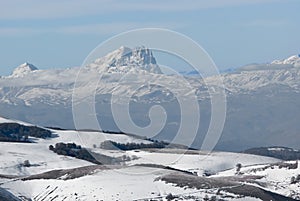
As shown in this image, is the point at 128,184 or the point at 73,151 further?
the point at 73,151

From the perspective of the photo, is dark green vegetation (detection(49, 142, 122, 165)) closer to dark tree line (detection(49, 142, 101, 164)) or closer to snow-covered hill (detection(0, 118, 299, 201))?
dark tree line (detection(49, 142, 101, 164))

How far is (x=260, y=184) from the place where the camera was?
13112 centimetres

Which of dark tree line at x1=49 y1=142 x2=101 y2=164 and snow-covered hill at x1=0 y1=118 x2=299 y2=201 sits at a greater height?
dark tree line at x1=49 y1=142 x2=101 y2=164

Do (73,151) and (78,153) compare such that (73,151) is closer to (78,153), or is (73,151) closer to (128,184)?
(78,153)

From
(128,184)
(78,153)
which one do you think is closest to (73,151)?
(78,153)

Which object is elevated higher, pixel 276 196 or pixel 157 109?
pixel 157 109

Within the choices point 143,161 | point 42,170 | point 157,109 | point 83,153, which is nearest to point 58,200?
point 157,109

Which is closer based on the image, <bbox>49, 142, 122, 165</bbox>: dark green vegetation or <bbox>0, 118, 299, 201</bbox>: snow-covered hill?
<bbox>0, 118, 299, 201</bbox>: snow-covered hill

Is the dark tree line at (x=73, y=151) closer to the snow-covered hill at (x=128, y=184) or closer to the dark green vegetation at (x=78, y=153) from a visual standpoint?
the dark green vegetation at (x=78, y=153)

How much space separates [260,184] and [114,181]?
78.4ft

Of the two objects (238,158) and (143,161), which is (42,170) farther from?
(238,158)

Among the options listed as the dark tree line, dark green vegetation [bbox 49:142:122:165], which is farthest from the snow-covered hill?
the dark tree line

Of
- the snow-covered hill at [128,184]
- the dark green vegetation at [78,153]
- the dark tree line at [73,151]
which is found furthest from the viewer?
the dark tree line at [73,151]

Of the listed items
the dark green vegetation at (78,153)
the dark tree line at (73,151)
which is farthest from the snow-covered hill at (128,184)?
the dark tree line at (73,151)
